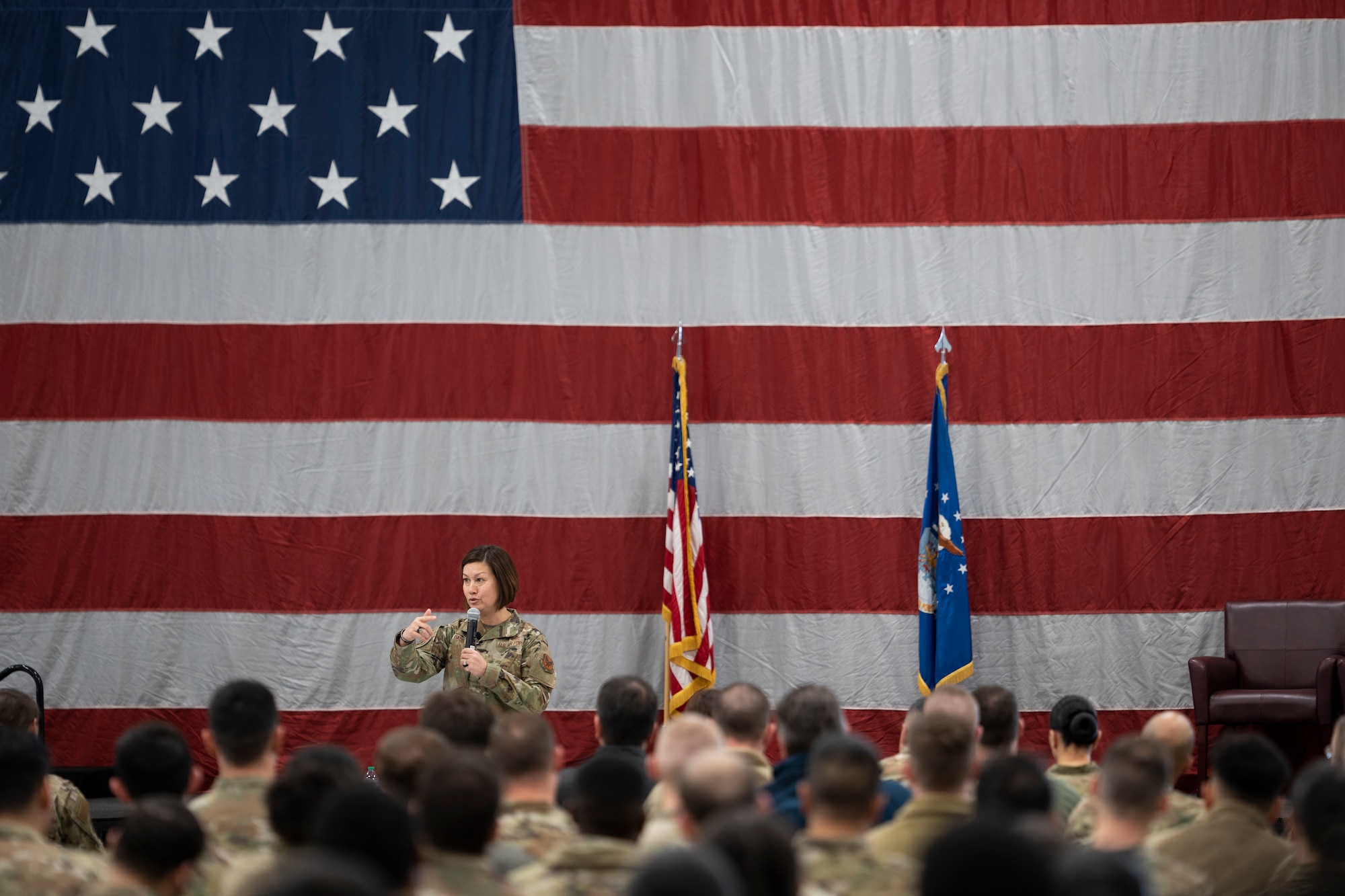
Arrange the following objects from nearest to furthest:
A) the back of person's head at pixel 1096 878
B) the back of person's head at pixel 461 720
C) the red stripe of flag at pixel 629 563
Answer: the back of person's head at pixel 1096 878
the back of person's head at pixel 461 720
the red stripe of flag at pixel 629 563

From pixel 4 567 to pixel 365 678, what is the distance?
1.87 metres

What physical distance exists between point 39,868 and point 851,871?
1583 mm

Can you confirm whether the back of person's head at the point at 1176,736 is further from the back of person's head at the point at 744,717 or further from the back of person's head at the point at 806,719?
the back of person's head at the point at 744,717

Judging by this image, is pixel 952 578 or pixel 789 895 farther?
pixel 952 578

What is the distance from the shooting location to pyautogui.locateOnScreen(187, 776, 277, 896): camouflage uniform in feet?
9.82

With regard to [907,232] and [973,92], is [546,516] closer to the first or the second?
[907,232]

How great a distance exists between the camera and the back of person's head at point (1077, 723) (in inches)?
154

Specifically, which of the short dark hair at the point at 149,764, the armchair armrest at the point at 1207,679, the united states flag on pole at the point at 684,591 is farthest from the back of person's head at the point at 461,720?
the armchair armrest at the point at 1207,679

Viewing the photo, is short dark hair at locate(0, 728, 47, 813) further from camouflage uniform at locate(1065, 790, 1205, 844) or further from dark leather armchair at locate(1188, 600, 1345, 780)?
dark leather armchair at locate(1188, 600, 1345, 780)

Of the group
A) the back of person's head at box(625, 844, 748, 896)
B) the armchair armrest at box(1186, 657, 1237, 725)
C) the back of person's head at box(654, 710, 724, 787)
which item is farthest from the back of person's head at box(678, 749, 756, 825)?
the armchair armrest at box(1186, 657, 1237, 725)

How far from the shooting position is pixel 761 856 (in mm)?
2020

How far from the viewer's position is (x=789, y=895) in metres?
2.04

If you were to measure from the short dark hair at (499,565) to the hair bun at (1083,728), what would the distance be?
7.16ft

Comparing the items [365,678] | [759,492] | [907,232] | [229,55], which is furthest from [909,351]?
[229,55]
